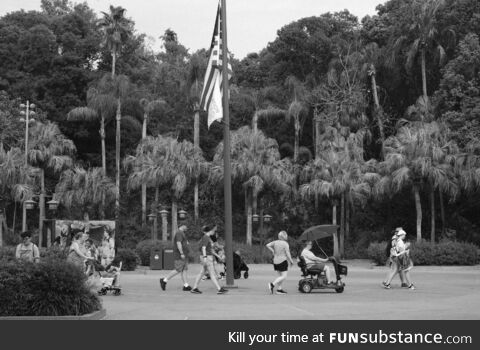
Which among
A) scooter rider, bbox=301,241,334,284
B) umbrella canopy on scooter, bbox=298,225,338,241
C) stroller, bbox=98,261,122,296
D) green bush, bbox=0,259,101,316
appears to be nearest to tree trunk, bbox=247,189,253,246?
umbrella canopy on scooter, bbox=298,225,338,241

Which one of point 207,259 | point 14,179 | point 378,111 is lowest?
point 207,259

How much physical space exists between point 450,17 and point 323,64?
1708 centimetres

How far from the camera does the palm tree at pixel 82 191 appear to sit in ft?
169

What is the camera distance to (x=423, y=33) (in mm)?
49562

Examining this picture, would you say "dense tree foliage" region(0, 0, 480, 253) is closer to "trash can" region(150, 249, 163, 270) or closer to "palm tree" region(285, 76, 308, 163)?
"palm tree" region(285, 76, 308, 163)

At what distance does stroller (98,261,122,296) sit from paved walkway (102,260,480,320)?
29 centimetres

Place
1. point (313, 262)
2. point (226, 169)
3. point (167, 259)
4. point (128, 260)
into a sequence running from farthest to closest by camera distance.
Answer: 1. point (167, 259)
2. point (128, 260)
3. point (226, 169)
4. point (313, 262)

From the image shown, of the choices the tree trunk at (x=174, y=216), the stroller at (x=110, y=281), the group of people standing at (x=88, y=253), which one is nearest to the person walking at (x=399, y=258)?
the stroller at (x=110, y=281)

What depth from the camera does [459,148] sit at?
42031 mm

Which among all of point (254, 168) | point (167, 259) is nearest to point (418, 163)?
point (254, 168)

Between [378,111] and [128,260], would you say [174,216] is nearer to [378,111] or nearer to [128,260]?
[378,111]

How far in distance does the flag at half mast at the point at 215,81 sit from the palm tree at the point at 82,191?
104ft

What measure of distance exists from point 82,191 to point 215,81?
106ft
